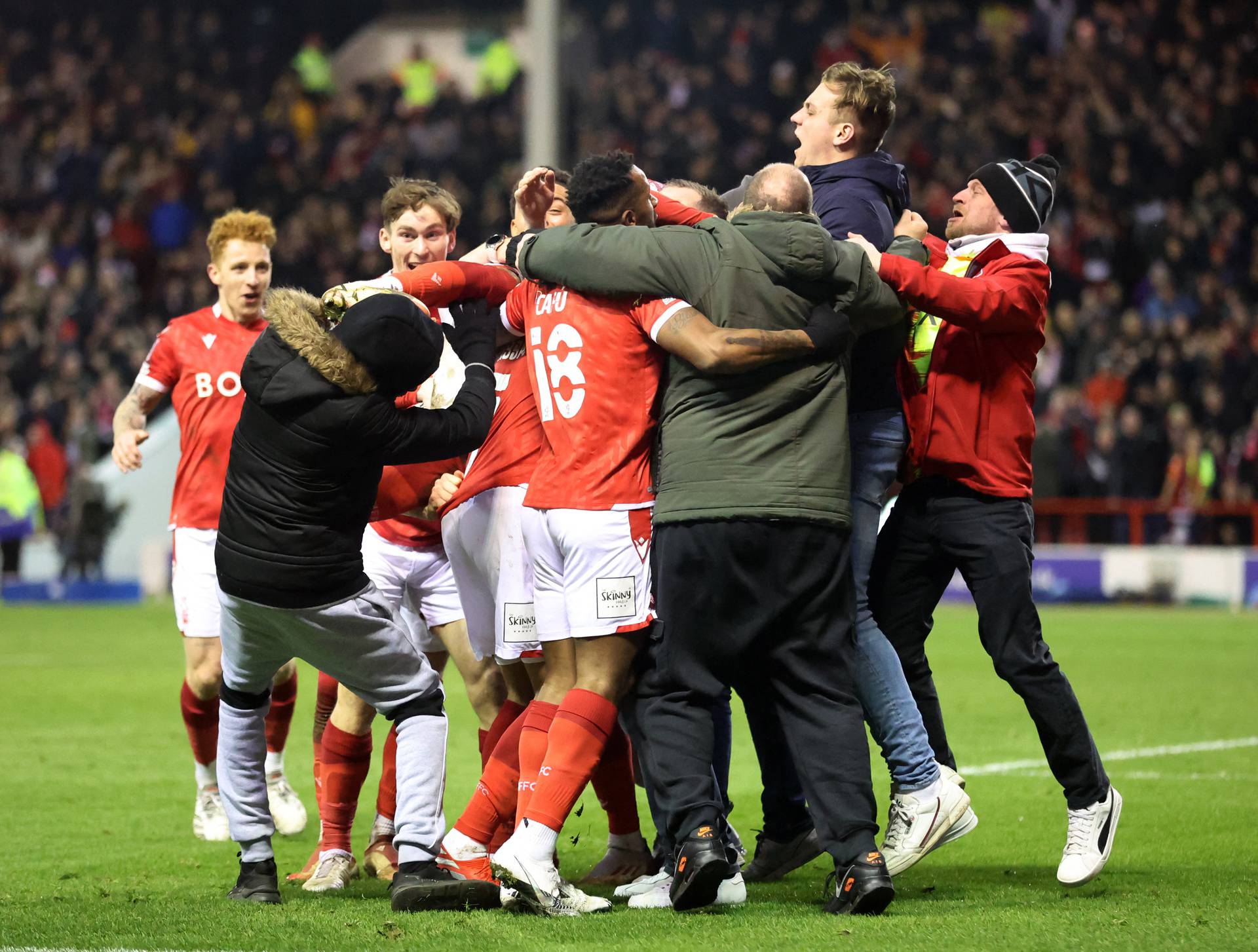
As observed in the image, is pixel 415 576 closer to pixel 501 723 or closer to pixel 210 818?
pixel 501 723

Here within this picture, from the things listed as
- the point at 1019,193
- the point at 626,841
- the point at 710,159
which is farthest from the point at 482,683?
the point at 710,159

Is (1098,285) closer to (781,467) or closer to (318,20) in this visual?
(318,20)

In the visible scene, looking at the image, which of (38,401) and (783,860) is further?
(38,401)

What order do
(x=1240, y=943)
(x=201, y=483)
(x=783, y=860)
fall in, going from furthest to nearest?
(x=201, y=483) → (x=783, y=860) → (x=1240, y=943)

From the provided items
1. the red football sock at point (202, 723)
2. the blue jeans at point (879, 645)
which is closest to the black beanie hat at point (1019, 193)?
the blue jeans at point (879, 645)

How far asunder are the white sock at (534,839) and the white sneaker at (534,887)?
0.05 feet

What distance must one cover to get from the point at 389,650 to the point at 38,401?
64.8 ft

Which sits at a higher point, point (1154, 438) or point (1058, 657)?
point (1154, 438)

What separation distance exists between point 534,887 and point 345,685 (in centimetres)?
90

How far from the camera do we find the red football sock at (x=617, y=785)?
577cm

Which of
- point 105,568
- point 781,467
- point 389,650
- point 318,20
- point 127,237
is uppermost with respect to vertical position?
point 318,20

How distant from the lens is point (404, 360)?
16.3 ft

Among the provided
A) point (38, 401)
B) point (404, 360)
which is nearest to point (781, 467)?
point (404, 360)

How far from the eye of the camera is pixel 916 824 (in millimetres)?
5484
